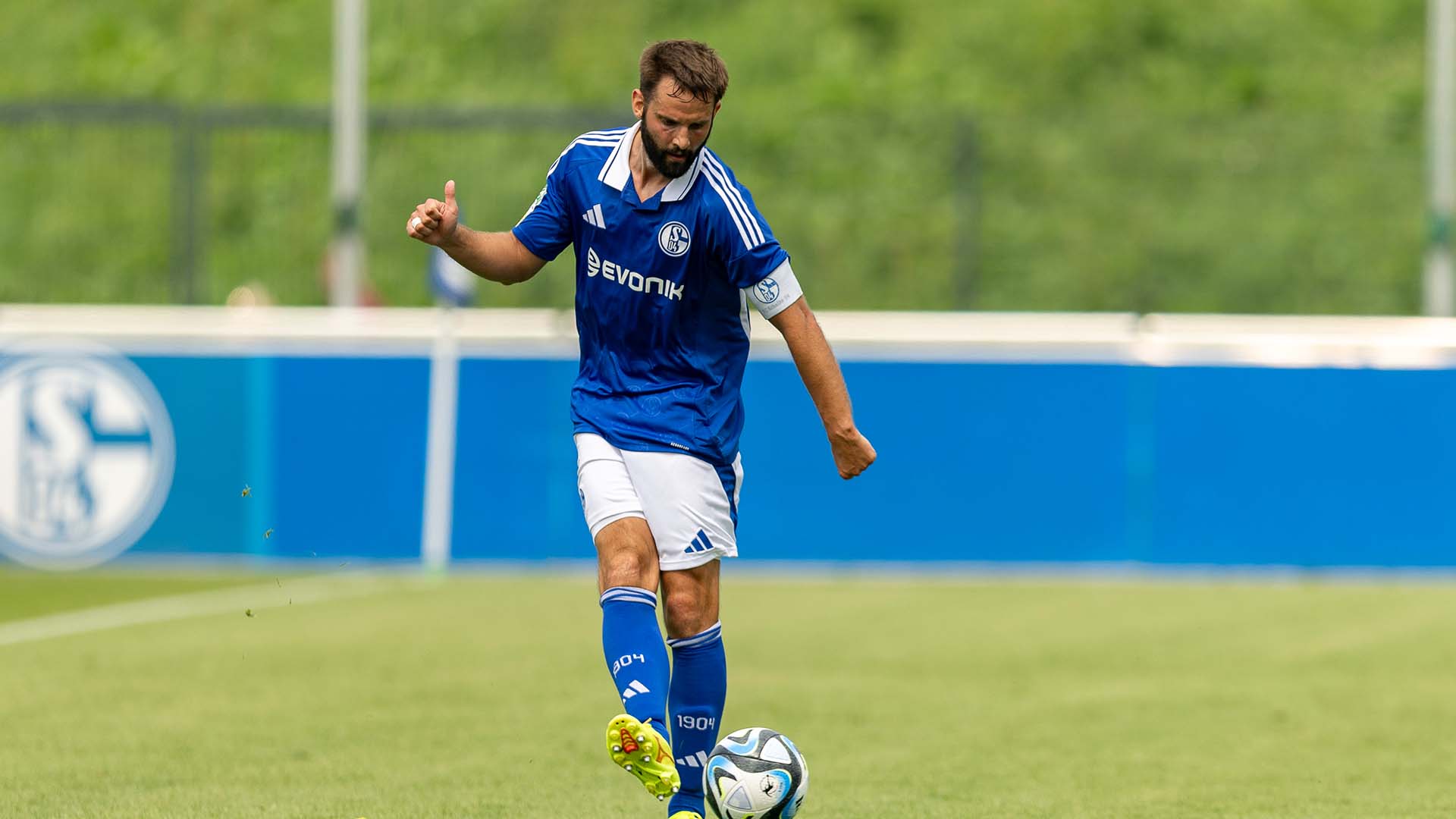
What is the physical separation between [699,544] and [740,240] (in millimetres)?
824

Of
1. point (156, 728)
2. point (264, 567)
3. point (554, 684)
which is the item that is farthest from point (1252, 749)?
point (264, 567)

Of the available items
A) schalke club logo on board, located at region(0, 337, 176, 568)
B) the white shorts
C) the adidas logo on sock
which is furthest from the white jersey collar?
schalke club logo on board, located at region(0, 337, 176, 568)

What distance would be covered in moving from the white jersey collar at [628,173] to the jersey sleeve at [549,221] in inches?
6.0

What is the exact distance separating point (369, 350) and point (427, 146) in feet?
33.2

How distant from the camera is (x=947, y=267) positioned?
952 inches

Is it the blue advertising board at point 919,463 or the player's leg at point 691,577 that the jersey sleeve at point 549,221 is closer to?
the player's leg at point 691,577

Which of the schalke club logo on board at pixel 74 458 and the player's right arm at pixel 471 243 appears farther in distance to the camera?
the schalke club logo on board at pixel 74 458

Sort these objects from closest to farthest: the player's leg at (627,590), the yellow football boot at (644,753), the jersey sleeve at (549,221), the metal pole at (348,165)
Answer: the yellow football boot at (644,753), the player's leg at (627,590), the jersey sleeve at (549,221), the metal pole at (348,165)

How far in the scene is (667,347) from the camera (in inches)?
241

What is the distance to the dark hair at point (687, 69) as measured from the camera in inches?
230

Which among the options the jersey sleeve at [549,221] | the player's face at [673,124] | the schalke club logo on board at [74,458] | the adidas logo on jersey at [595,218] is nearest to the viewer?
the player's face at [673,124]

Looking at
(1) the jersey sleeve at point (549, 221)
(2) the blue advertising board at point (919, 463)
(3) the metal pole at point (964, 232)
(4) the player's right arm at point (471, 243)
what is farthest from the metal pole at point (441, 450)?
(1) the jersey sleeve at point (549, 221)

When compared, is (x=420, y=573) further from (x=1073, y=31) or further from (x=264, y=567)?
(x=1073, y=31)

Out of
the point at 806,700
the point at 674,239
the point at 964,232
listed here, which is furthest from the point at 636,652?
the point at 964,232
